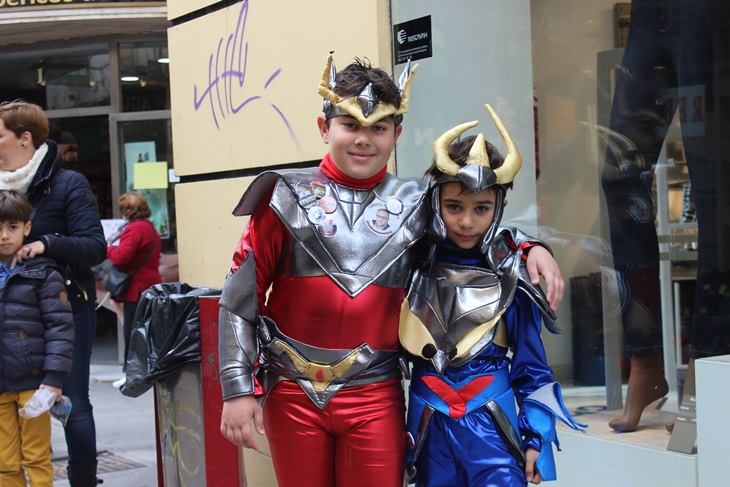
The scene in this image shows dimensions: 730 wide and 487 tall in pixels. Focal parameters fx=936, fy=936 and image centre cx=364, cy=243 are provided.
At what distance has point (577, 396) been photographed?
3.98m

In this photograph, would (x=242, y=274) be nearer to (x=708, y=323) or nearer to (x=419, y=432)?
(x=419, y=432)

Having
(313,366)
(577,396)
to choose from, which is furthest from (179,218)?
(313,366)

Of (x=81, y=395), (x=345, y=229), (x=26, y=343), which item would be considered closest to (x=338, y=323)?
(x=345, y=229)

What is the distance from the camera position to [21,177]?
426 centimetres

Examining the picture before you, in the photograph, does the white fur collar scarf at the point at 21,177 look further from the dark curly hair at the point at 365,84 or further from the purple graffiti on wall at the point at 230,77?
the dark curly hair at the point at 365,84

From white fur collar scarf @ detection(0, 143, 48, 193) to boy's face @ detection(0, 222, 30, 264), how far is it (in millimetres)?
213

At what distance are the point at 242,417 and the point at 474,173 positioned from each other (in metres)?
0.93

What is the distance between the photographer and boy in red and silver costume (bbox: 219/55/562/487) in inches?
104

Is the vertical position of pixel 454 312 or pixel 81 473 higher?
pixel 454 312

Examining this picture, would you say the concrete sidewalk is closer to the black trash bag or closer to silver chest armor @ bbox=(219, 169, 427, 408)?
the black trash bag

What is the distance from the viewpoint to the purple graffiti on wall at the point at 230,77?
4703 mm

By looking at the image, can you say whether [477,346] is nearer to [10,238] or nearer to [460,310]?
[460,310]

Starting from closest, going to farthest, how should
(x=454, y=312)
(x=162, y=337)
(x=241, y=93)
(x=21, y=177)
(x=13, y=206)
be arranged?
(x=454, y=312), (x=162, y=337), (x=13, y=206), (x=21, y=177), (x=241, y=93)

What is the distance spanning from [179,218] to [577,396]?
7.95 feet
